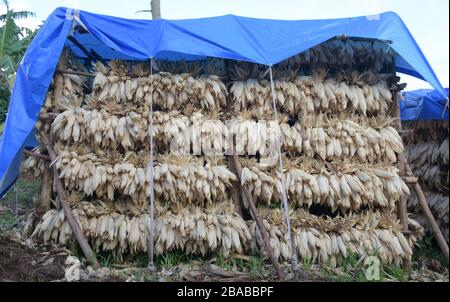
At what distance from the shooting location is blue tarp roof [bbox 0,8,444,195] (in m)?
4.70

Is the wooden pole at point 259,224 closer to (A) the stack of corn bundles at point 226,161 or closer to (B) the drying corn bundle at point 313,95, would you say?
(A) the stack of corn bundles at point 226,161

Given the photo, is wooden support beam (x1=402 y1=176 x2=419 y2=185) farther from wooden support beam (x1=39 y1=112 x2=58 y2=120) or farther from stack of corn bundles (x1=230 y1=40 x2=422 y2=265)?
wooden support beam (x1=39 y1=112 x2=58 y2=120)

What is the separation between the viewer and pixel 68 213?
4773 mm

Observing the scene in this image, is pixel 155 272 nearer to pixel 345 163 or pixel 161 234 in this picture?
pixel 161 234

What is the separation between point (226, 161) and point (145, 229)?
1368mm

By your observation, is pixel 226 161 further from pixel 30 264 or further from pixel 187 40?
pixel 30 264

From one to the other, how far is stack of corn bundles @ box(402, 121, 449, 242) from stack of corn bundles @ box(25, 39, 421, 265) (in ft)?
4.59

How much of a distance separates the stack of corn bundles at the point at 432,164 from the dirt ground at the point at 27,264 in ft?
18.4

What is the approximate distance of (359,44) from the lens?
5.48m

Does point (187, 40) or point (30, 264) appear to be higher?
point (187, 40)

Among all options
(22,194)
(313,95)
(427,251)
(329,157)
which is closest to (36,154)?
(313,95)

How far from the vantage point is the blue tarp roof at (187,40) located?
4.70 metres
